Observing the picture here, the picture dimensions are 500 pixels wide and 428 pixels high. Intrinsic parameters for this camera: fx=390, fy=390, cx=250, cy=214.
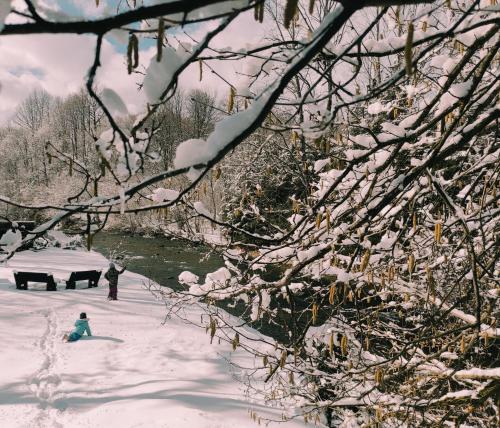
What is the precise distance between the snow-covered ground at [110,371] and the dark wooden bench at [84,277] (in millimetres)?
1221

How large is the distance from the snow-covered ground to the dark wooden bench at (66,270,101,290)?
1.22m

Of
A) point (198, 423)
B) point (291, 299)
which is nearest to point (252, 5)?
point (291, 299)

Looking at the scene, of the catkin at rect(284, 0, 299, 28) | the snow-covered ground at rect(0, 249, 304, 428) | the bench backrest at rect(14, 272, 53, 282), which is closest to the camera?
the catkin at rect(284, 0, 299, 28)

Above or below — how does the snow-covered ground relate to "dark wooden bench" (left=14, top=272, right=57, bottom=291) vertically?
below

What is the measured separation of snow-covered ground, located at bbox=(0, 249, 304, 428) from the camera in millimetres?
4945

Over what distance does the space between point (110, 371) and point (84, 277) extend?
6.96 meters

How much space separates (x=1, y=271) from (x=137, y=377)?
33.8 feet

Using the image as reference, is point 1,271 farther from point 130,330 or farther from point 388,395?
point 388,395

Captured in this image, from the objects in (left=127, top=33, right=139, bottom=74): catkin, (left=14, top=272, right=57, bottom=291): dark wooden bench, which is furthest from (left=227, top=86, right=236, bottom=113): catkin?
(left=14, top=272, right=57, bottom=291): dark wooden bench

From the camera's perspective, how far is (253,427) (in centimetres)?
489

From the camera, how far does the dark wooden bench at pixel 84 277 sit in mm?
12234

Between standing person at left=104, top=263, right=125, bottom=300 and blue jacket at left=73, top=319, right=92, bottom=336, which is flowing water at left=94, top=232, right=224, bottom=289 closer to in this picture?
standing person at left=104, top=263, right=125, bottom=300

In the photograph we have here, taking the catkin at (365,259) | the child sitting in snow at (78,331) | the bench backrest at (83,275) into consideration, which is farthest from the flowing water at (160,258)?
the catkin at (365,259)

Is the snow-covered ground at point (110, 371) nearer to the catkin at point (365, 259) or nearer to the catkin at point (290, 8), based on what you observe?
the catkin at point (365, 259)
